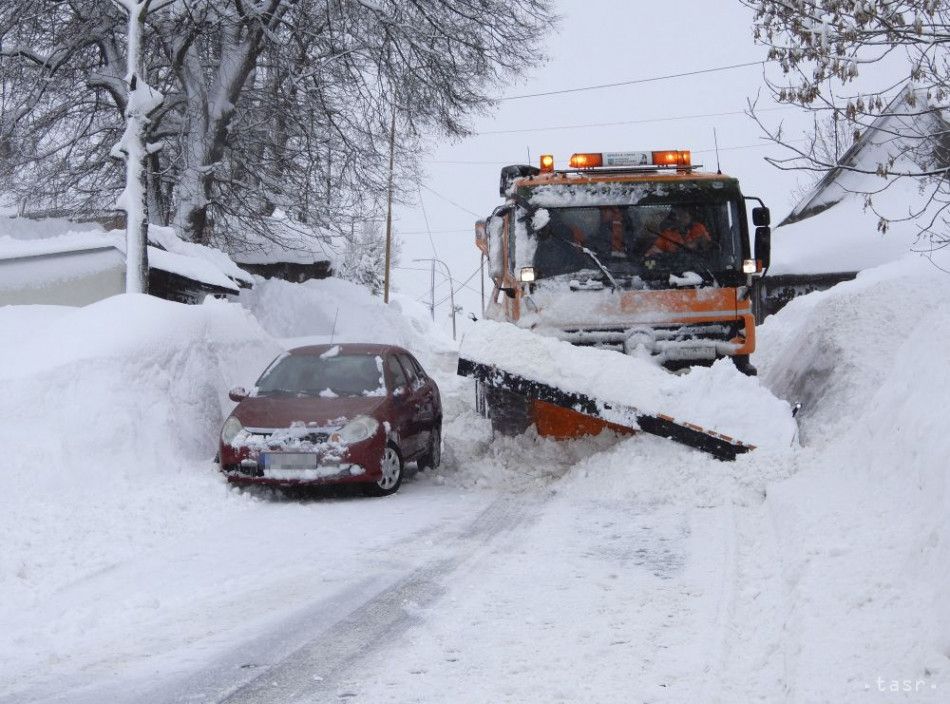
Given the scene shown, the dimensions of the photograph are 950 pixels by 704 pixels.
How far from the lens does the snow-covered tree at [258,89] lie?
776 inches

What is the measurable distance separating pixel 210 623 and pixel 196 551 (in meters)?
1.87

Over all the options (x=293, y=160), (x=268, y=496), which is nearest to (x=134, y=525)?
(x=268, y=496)

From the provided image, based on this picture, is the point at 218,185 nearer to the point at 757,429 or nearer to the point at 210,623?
the point at 757,429

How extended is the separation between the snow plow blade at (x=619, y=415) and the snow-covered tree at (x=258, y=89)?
11131 mm

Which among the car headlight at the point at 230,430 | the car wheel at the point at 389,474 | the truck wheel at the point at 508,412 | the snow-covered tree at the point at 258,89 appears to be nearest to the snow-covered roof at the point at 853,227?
the snow-covered tree at the point at 258,89

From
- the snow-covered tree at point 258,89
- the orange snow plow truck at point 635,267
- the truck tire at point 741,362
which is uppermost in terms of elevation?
the snow-covered tree at point 258,89

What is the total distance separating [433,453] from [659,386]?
9.55 ft

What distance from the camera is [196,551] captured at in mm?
7402

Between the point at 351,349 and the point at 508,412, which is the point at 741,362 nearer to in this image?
the point at 508,412

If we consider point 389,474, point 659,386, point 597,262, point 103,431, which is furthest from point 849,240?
point 103,431

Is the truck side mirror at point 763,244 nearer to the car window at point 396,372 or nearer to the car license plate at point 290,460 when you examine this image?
the car window at point 396,372

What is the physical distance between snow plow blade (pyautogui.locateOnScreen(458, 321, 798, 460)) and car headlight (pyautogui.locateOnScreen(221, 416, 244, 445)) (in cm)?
231

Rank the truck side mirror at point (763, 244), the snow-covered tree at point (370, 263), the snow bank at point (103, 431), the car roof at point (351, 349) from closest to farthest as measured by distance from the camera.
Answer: the snow bank at point (103, 431) < the truck side mirror at point (763, 244) < the car roof at point (351, 349) < the snow-covered tree at point (370, 263)

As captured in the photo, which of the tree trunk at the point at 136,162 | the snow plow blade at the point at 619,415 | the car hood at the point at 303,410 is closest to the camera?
the snow plow blade at the point at 619,415
